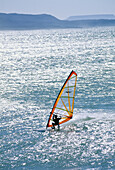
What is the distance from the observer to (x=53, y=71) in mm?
76562

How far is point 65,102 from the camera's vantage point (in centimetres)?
3894

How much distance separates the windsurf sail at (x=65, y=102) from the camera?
38438 millimetres

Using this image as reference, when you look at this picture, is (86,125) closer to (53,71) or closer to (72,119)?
(72,119)

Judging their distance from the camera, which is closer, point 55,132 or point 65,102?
point 55,132

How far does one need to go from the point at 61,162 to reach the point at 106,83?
31.0 m

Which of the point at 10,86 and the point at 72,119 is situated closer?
the point at 72,119

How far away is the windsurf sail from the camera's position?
126 ft

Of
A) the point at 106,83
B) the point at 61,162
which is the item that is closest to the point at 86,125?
the point at 61,162

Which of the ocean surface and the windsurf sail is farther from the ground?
the windsurf sail

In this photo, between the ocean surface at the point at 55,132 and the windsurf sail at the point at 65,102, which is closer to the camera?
the ocean surface at the point at 55,132

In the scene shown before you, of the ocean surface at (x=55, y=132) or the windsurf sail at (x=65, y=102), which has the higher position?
the windsurf sail at (x=65, y=102)

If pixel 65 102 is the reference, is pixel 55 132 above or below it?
below

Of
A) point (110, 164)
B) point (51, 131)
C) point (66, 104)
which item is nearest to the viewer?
point (110, 164)

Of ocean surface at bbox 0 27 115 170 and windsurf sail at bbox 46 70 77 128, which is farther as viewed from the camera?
windsurf sail at bbox 46 70 77 128
